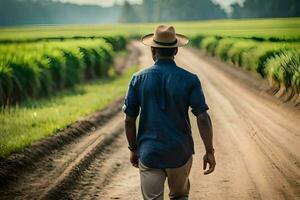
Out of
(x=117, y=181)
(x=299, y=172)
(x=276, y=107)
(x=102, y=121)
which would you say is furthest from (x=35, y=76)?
(x=299, y=172)

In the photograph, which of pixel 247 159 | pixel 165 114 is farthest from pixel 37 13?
pixel 165 114

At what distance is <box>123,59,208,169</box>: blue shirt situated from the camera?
14.4ft

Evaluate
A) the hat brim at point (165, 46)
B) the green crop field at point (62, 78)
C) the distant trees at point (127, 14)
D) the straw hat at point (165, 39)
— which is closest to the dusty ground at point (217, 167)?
the green crop field at point (62, 78)

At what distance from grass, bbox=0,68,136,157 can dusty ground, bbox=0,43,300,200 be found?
711 millimetres

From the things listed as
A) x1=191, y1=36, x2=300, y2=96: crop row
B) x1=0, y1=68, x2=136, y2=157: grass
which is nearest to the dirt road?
x1=191, y1=36, x2=300, y2=96: crop row

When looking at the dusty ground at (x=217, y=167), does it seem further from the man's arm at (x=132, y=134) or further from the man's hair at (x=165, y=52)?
the man's hair at (x=165, y=52)

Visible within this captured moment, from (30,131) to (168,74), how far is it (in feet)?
24.1

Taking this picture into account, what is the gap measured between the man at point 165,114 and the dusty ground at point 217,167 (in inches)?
109

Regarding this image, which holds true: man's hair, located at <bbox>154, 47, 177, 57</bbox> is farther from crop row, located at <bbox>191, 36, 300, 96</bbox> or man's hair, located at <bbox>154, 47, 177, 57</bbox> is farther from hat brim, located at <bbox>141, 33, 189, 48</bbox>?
crop row, located at <bbox>191, 36, 300, 96</bbox>

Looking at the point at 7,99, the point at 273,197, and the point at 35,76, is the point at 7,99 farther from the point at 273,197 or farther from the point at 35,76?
the point at 273,197

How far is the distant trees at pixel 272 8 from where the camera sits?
30.1 meters

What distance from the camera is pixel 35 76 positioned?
17156 millimetres

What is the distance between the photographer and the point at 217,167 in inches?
349

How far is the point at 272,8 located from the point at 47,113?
2496cm
